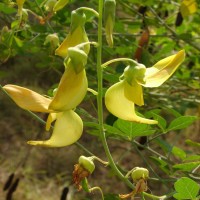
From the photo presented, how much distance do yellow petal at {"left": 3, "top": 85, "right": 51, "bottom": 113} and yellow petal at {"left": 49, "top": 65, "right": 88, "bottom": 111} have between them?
0.03m

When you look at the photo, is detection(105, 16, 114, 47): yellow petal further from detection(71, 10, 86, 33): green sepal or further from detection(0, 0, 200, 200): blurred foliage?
detection(0, 0, 200, 200): blurred foliage

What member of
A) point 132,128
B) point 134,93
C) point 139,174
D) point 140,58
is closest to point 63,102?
point 134,93

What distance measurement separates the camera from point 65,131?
91 cm

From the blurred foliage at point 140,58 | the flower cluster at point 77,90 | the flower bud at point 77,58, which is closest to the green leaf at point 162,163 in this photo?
the blurred foliage at point 140,58

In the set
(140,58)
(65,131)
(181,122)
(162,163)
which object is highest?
(65,131)

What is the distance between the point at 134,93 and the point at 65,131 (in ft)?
0.41

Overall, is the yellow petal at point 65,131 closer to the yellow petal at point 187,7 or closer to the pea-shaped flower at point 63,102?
the pea-shaped flower at point 63,102

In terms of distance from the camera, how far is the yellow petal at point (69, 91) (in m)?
0.86

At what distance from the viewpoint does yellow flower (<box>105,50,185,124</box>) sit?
0.91 m

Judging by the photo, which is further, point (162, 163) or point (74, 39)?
point (162, 163)

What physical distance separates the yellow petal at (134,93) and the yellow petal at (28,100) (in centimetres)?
12

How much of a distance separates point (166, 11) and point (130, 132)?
1.64 metres

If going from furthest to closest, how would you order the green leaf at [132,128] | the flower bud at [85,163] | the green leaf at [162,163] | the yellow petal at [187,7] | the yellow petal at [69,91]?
the yellow petal at [187,7] < the green leaf at [162,163] < the green leaf at [132,128] < the flower bud at [85,163] < the yellow petal at [69,91]

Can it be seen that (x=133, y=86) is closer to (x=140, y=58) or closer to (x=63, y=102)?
(x=63, y=102)
